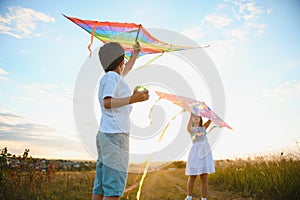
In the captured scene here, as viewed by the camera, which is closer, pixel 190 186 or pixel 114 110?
pixel 114 110

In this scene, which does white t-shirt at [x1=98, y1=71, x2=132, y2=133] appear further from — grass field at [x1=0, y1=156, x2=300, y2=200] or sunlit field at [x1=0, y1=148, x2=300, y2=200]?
grass field at [x1=0, y1=156, x2=300, y2=200]

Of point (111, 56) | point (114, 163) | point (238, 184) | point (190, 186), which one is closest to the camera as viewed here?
point (114, 163)

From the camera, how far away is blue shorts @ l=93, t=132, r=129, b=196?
7.28 ft

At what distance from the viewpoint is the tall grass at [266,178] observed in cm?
502

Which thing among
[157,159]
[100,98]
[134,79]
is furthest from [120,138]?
[157,159]

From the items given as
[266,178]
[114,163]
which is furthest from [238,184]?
[114,163]

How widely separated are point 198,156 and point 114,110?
3329mm

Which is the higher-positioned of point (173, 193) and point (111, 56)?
point (111, 56)

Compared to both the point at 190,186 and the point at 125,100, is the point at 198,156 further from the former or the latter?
the point at 125,100

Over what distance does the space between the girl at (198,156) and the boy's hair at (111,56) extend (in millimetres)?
3242

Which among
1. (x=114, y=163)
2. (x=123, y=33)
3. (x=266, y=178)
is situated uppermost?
(x=123, y=33)

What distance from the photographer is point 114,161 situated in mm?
2230

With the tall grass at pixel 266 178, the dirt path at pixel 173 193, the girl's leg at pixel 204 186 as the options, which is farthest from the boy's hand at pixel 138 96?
the tall grass at pixel 266 178

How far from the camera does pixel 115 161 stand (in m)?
2.23
